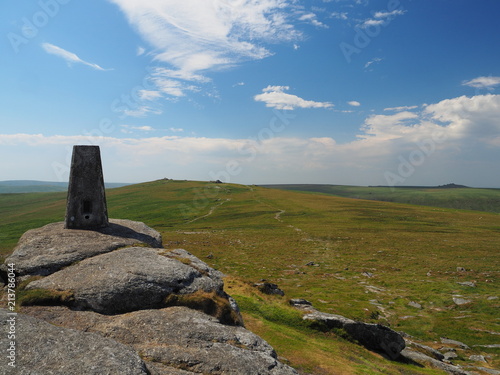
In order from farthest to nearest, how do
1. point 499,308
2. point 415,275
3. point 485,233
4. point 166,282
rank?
point 485,233 → point 415,275 → point 499,308 → point 166,282

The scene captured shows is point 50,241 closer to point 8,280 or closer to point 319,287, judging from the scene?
point 8,280

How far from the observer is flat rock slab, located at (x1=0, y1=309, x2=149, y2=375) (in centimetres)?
934

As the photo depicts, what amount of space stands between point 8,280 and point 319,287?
34274 mm

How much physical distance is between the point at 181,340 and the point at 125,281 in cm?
468

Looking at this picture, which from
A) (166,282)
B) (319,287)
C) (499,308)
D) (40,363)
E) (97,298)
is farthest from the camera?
(319,287)

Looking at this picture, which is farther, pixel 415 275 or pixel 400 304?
pixel 415 275

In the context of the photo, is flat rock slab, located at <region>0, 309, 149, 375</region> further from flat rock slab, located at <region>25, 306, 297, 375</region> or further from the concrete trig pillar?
the concrete trig pillar

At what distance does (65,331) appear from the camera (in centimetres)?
1141

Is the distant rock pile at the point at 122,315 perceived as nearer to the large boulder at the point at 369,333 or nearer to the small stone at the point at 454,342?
the large boulder at the point at 369,333

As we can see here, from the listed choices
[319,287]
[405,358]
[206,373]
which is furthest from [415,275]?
[206,373]

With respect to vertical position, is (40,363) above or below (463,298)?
above

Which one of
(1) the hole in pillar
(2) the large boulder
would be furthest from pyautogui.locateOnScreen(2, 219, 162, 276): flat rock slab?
(2) the large boulder

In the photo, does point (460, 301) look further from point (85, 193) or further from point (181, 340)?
point (85, 193)

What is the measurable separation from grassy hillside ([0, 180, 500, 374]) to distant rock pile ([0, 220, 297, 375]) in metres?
6.14
